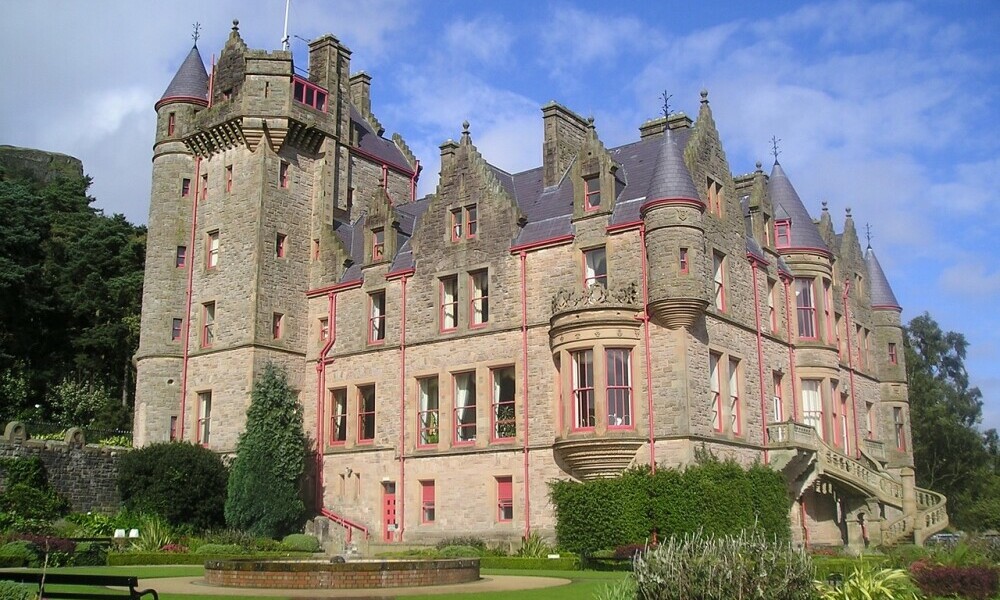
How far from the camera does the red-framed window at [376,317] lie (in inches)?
1447

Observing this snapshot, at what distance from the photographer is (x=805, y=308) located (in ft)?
121

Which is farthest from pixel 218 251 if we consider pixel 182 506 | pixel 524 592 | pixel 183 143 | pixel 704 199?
pixel 524 592

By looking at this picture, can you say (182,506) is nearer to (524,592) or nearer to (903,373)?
(524,592)

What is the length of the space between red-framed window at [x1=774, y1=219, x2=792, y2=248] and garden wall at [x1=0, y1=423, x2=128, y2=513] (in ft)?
87.0

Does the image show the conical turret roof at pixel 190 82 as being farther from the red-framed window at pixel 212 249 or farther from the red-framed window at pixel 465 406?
the red-framed window at pixel 465 406

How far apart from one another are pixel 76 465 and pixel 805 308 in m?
27.6

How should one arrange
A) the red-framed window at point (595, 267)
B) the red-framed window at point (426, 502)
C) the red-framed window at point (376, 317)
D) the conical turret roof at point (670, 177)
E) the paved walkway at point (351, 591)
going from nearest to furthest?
the paved walkway at point (351, 591), the conical turret roof at point (670, 177), the red-framed window at point (595, 267), the red-framed window at point (426, 502), the red-framed window at point (376, 317)

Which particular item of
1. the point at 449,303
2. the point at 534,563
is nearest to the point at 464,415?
the point at 449,303

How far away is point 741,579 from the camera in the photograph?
12852 millimetres

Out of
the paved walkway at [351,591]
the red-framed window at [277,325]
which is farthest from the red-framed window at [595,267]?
the red-framed window at [277,325]

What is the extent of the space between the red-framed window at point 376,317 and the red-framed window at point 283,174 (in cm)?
622

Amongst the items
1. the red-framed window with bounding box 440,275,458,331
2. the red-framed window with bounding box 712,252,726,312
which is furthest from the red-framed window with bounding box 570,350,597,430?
the red-framed window with bounding box 440,275,458,331

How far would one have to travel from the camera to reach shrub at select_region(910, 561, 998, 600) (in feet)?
53.4

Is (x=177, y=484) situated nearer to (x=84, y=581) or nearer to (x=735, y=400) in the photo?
(x=735, y=400)
